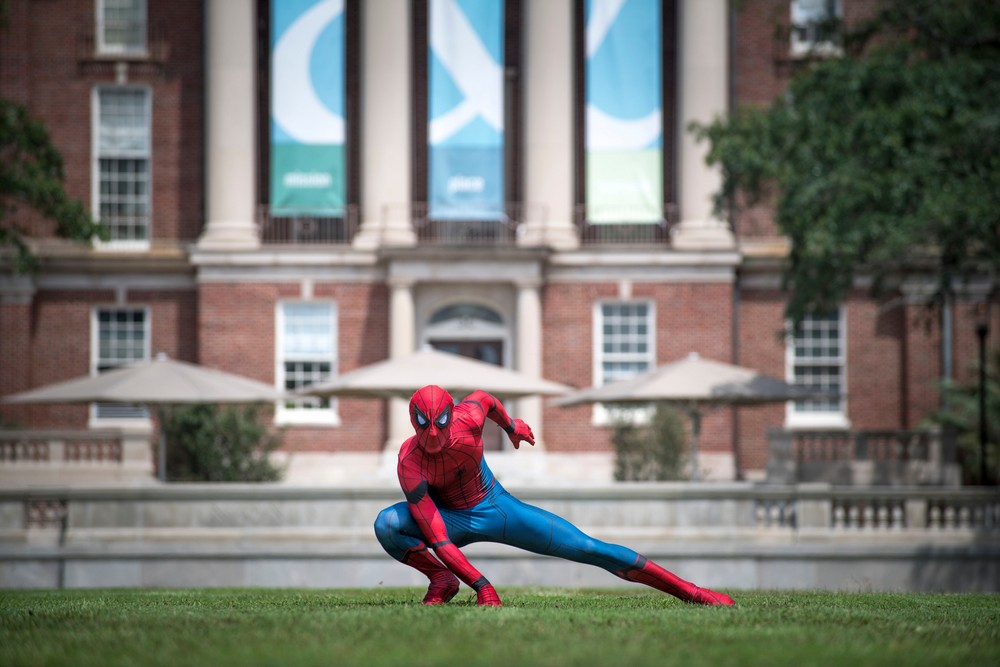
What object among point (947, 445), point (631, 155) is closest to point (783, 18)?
point (631, 155)

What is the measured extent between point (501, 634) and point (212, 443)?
77.6 feet

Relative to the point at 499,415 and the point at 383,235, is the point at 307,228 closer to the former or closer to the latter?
the point at 383,235

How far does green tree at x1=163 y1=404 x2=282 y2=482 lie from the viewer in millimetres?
30828

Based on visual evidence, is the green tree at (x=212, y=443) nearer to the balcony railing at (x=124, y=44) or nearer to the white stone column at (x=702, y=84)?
the balcony railing at (x=124, y=44)

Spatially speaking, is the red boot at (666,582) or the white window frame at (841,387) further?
the white window frame at (841,387)

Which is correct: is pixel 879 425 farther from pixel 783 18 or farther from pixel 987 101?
pixel 987 101

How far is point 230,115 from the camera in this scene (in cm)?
3569

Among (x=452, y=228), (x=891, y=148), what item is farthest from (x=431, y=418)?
(x=452, y=228)

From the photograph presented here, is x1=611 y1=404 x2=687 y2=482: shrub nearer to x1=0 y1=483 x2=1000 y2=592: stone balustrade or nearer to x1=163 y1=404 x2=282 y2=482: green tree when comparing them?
x1=163 y1=404 x2=282 y2=482: green tree

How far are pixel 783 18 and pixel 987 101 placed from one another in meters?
15.5

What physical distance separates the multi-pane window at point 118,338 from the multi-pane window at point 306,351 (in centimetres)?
394

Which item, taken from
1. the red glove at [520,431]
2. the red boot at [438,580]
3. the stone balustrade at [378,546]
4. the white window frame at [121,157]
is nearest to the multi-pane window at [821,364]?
the stone balustrade at [378,546]

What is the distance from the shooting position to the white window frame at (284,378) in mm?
35219

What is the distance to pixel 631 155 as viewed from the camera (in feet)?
117
